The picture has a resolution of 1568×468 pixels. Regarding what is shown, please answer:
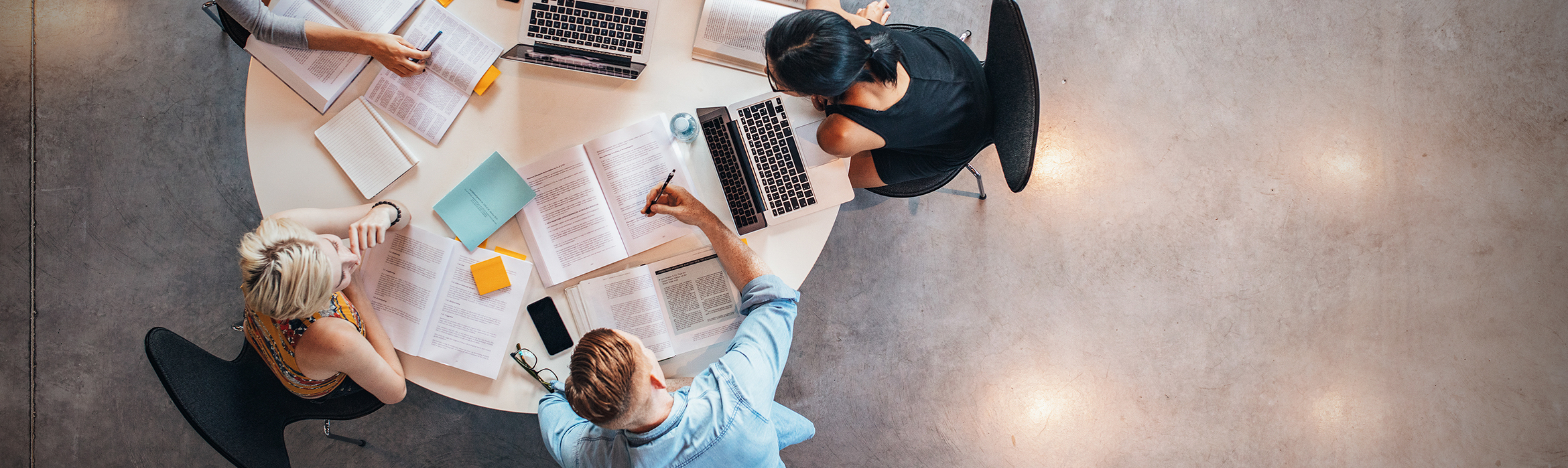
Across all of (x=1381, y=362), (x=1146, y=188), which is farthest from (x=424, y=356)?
(x=1381, y=362)

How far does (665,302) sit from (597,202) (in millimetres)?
305

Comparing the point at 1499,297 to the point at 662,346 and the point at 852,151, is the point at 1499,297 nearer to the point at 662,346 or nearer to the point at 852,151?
the point at 852,151

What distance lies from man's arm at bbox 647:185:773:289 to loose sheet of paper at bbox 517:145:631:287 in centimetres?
17

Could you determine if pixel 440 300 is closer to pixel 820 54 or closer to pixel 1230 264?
pixel 820 54

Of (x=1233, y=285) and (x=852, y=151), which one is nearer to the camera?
(x=852, y=151)

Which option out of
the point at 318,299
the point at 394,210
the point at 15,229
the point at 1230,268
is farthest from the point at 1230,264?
the point at 15,229

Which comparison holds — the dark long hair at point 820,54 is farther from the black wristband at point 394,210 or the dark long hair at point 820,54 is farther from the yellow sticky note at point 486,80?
the black wristband at point 394,210

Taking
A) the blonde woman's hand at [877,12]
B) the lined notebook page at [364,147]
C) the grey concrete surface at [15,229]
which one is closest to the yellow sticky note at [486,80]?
the lined notebook page at [364,147]

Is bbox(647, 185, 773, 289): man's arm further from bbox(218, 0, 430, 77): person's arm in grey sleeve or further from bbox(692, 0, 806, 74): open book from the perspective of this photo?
bbox(218, 0, 430, 77): person's arm in grey sleeve

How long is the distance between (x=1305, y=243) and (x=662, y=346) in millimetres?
2600

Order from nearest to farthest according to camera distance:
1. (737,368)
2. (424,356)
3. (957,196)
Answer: (737,368)
(424,356)
(957,196)

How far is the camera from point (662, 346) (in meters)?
1.68

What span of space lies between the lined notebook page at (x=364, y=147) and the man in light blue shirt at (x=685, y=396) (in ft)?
2.19

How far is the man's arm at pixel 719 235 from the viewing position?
164 cm
